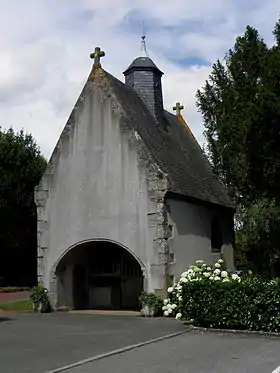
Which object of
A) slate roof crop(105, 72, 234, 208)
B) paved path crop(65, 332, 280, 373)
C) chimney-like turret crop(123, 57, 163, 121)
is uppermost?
chimney-like turret crop(123, 57, 163, 121)

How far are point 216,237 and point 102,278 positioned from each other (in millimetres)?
5835

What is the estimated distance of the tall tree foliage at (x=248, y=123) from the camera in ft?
71.7

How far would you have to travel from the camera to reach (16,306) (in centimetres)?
2661

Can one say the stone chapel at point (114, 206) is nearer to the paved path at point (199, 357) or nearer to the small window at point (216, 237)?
the small window at point (216, 237)

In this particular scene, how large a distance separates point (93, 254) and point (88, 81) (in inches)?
283

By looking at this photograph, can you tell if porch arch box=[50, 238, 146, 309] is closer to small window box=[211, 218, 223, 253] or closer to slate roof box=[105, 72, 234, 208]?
slate roof box=[105, 72, 234, 208]

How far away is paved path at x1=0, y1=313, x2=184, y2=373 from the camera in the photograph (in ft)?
40.2

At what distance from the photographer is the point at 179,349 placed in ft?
45.3

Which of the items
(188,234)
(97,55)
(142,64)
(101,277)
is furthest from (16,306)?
(142,64)

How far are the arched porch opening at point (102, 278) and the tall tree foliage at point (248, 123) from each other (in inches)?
227

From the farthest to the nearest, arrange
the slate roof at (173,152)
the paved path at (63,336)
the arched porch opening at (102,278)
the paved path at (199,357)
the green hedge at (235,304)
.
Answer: the arched porch opening at (102,278) → the slate roof at (173,152) → the green hedge at (235,304) → the paved path at (63,336) → the paved path at (199,357)

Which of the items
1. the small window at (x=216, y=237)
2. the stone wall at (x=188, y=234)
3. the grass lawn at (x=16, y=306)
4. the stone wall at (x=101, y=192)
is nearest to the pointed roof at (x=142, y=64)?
the stone wall at (x=101, y=192)

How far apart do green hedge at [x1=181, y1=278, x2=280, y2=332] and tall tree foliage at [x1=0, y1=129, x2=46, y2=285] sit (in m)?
25.0

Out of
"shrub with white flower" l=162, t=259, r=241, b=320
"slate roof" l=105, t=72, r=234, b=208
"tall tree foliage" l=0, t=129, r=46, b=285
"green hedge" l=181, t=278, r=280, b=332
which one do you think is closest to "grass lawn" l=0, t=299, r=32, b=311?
"shrub with white flower" l=162, t=259, r=241, b=320
